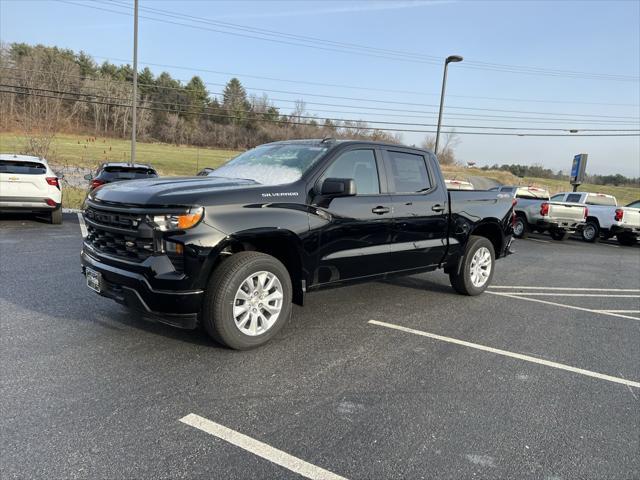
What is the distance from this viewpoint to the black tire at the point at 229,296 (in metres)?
3.66

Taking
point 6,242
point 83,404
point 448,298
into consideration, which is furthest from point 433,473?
point 6,242

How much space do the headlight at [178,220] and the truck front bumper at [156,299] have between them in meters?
0.44

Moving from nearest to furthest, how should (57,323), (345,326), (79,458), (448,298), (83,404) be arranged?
(79,458), (83,404), (57,323), (345,326), (448,298)

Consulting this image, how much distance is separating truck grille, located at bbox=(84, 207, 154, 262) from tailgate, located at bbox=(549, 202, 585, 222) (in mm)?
15421

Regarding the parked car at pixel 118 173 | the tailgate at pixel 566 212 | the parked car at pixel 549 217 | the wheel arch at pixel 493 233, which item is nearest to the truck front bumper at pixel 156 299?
the wheel arch at pixel 493 233

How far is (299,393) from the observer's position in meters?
3.27

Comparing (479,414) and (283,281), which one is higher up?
(283,281)

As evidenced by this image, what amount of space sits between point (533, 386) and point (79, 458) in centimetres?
324

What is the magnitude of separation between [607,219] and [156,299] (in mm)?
18149

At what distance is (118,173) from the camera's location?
37.3 feet

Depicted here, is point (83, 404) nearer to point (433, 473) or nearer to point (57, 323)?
point (57, 323)

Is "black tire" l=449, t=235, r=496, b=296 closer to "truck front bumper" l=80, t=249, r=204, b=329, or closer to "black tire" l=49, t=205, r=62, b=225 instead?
"truck front bumper" l=80, t=249, r=204, b=329

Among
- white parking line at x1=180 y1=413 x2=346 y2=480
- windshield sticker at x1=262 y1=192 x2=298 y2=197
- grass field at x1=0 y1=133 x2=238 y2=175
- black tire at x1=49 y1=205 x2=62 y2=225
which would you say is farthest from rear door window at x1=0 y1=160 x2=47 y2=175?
grass field at x1=0 y1=133 x2=238 y2=175

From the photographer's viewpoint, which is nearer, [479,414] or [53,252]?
[479,414]
